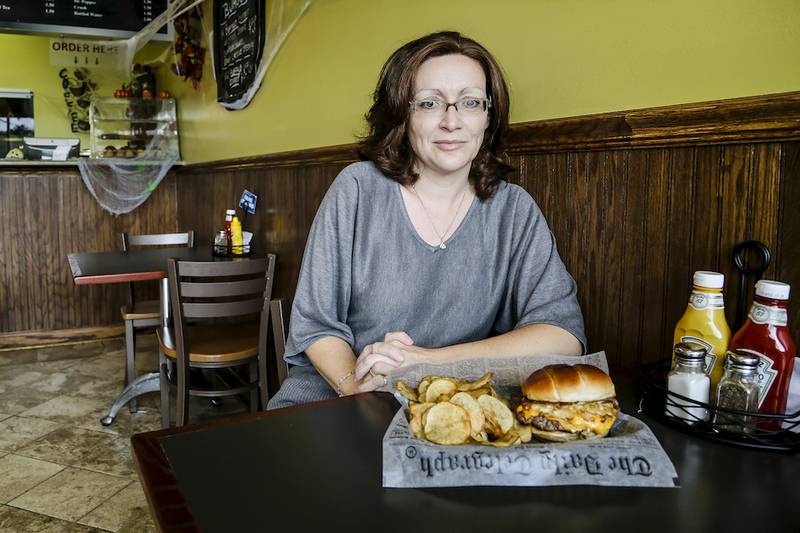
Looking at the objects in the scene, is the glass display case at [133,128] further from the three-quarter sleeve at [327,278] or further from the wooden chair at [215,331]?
the three-quarter sleeve at [327,278]

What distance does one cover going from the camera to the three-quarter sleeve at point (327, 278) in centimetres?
151

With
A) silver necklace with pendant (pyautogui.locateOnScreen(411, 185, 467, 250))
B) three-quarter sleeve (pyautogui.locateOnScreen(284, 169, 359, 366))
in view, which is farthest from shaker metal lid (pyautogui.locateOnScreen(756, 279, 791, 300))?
three-quarter sleeve (pyautogui.locateOnScreen(284, 169, 359, 366))

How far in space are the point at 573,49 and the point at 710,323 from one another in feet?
2.86

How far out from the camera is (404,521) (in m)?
0.71

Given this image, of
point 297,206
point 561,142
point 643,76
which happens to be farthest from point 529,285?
point 297,206

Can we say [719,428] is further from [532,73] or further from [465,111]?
[532,73]

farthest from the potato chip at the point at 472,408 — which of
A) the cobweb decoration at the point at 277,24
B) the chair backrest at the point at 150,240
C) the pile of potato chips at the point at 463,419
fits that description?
the chair backrest at the point at 150,240

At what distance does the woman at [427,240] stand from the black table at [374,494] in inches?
20.8

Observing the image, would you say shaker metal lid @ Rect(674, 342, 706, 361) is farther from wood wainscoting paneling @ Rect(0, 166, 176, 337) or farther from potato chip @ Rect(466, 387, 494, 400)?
wood wainscoting paneling @ Rect(0, 166, 176, 337)

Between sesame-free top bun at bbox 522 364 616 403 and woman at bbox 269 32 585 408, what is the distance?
47 centimetres

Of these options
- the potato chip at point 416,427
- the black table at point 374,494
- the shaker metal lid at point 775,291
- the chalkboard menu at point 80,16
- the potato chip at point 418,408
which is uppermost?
the chalkboard menu at point 80,16

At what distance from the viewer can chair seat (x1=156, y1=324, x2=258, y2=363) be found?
2.88 meters

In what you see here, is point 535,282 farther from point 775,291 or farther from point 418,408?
point 418,408

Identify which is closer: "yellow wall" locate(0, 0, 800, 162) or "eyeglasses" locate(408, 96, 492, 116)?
"yellow wall" locate(0, 0, 800, 162)
